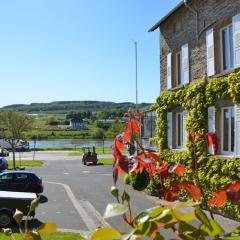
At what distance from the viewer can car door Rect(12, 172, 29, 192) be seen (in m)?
23.4

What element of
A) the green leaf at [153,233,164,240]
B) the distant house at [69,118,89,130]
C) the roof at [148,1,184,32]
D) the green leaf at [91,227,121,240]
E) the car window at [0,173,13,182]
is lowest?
the car window at [0,173,13,182]

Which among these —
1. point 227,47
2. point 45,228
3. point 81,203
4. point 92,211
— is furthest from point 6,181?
point 45,228

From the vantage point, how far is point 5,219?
16.1 metres

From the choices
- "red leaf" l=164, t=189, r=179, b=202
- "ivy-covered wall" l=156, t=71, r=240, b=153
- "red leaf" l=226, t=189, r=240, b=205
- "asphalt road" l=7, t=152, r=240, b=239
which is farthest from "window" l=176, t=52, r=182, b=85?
"red leaf" l=226, t=189, r=240, b=205

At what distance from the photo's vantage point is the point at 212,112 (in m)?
17.6

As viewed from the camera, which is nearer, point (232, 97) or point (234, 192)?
point (234, 192)

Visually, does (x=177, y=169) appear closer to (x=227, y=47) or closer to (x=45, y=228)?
(x=45, y=228)

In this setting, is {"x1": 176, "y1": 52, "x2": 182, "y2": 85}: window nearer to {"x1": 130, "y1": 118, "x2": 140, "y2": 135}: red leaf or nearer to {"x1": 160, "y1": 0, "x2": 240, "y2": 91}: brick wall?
{"x1": 160, "y1": 0, "x2": 240, "y2": 91}: brick wall

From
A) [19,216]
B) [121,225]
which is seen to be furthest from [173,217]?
[121,225]

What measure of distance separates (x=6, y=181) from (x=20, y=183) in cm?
64

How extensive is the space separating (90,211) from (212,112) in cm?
584

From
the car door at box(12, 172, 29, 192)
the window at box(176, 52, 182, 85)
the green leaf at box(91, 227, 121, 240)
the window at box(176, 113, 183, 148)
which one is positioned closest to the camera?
the green leaf at box(91, 227, 121, 240)

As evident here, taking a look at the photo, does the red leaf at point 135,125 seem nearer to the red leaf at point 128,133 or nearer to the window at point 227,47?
the red leaf at point 128,133

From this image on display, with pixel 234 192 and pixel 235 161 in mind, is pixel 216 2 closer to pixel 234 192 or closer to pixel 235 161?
pixel 235 161
